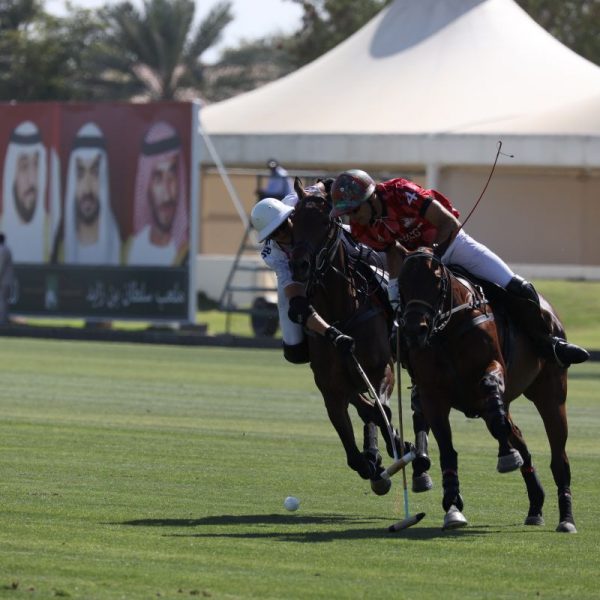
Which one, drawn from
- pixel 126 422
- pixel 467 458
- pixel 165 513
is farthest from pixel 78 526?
pixel 126 422

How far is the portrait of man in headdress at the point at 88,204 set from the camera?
140ft

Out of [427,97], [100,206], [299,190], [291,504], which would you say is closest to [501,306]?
[299,190]

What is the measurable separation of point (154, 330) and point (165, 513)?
31414 mm

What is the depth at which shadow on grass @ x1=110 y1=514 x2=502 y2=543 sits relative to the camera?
1097 cm

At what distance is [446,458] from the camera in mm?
11719

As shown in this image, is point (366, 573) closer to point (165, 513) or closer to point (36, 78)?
point (165, 513)

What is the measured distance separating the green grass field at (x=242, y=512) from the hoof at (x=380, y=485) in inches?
5.1

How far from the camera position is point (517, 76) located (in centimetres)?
5206

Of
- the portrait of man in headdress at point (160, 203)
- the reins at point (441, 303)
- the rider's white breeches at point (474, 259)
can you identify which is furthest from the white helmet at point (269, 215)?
the portrait of man in headdress at point (160, 203)

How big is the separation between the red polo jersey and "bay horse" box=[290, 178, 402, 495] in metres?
0.55

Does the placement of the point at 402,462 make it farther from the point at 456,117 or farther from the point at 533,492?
the point at 456,117

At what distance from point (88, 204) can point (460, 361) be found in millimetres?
31738

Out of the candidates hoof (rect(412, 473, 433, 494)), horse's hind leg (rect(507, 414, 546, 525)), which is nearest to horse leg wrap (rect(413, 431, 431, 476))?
hoof (rect(412, 473, 433, 494))

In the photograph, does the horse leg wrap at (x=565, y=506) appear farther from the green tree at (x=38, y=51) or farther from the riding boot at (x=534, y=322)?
the green tree at (x=38, y=51)
